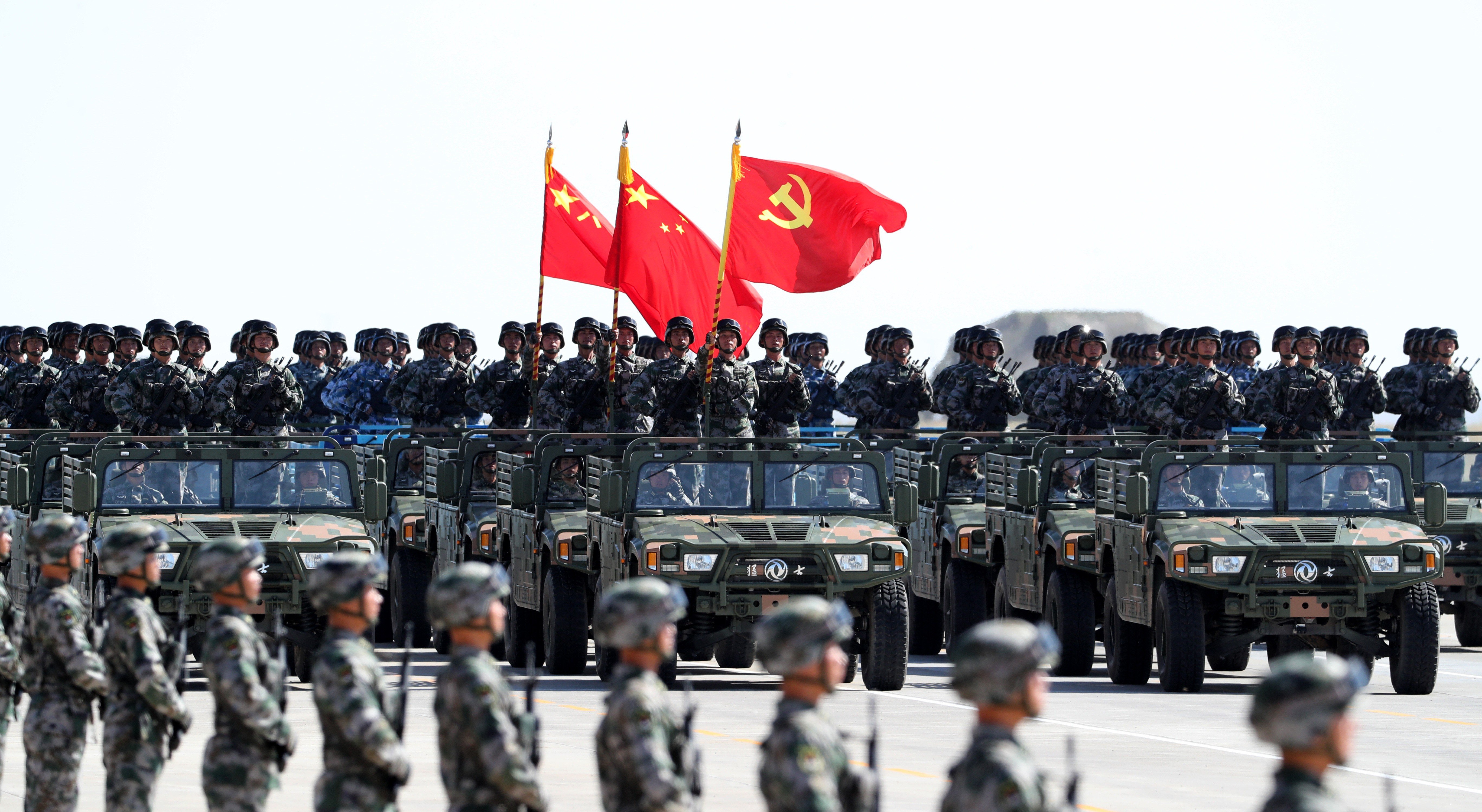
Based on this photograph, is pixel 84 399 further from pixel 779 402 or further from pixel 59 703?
pixel 59 703

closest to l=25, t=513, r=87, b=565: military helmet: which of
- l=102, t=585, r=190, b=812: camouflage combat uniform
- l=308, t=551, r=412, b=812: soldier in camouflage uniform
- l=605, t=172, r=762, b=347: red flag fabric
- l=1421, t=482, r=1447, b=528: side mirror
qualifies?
l=102, t=585, r=190, b=812: camouflage combat uniform

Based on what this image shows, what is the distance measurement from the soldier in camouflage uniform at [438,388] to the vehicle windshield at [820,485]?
7.37m

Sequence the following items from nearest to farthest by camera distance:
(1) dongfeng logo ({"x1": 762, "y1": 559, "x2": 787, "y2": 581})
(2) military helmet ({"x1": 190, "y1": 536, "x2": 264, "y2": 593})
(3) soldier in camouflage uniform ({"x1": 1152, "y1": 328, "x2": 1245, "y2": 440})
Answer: (2) military helmet ({"x1": 190, "y1": 536, "x2": 264, "y2": 593}) → (1) dongfeng logo ({"x1": 762, "y1": 559, "x2": 787, "y2": 581}) → (3) soldier in camouflage uniform ({"x1": 1152, "y1": 328, "x2": 1245, "y2": 440})

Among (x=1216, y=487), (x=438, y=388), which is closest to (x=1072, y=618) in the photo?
(x=1216, y=487)

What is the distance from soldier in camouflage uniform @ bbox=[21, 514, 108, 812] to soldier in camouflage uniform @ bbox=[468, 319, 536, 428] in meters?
14.2

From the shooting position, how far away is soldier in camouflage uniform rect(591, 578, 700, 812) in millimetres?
7160

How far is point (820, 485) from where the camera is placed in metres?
19.0

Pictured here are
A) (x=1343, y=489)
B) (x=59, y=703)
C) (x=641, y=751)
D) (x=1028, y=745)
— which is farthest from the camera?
(x=1343, y=489)

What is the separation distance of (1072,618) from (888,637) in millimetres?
2353

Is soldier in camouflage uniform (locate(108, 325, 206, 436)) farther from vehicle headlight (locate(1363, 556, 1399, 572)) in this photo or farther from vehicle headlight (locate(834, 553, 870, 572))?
vehicle headlight (locate(1363, 556, 1399, 572))

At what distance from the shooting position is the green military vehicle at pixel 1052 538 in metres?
19.9

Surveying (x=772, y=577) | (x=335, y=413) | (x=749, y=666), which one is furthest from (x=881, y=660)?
(x=335, y=413)

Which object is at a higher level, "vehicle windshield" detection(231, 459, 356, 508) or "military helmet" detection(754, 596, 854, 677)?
"vehicle windshield" detection(231, 459, 356, 508)

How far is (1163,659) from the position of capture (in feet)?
60.0
